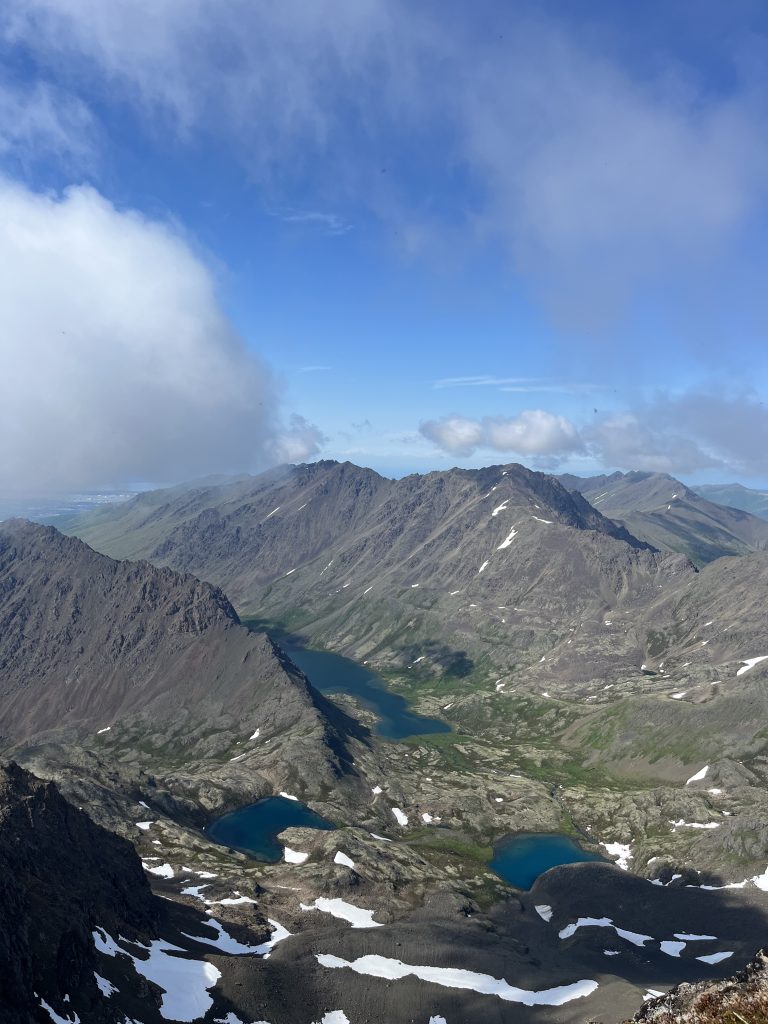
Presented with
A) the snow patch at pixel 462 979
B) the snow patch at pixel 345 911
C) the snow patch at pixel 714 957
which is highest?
the snow patch at pixel 714 957

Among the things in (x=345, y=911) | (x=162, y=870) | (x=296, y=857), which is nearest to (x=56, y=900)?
(x=345, y=911)

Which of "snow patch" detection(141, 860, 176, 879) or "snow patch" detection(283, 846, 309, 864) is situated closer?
"snow patch" detection(141, 860, 176, 879)

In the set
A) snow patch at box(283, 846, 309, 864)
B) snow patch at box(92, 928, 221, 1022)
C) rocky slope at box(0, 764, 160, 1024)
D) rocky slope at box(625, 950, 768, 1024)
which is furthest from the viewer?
snow patch at box(283, 846, 309, 864)

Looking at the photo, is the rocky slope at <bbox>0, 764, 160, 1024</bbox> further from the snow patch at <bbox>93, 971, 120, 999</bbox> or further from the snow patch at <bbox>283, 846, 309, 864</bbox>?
the snow patch at <bbox>283, 846, 309, 864</bbox>

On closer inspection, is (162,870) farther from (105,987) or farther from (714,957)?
(714,957)

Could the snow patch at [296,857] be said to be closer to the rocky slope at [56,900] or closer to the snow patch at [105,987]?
the rocky slope at [56,900]

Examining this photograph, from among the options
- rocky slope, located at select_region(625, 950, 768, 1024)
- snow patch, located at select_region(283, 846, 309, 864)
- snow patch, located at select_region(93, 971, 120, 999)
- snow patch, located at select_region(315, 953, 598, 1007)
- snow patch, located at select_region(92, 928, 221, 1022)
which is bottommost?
snow patch, located at select_region(283, 846, 309, 864)

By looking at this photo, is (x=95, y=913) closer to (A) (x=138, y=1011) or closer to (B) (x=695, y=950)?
(A) (x=138, y=1011)

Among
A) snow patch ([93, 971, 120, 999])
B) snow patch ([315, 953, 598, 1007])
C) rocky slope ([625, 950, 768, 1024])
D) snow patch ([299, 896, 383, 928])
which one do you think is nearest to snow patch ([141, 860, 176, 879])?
snow patch ([299, 896, 383, 928])

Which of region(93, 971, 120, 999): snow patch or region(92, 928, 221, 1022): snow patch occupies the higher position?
region(93, 971, 120, 999): snow patch

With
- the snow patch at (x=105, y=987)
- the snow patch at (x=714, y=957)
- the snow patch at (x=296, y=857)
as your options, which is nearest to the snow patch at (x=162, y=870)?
the snow patch at (x=296, y=857)

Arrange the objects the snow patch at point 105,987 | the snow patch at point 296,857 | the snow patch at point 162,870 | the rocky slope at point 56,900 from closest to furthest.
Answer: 1. the rocky slope at point 56,900
2. the snow patch at point 105,987
3. the snow patch at point 162,870
4. the snow patch at point 296,857
